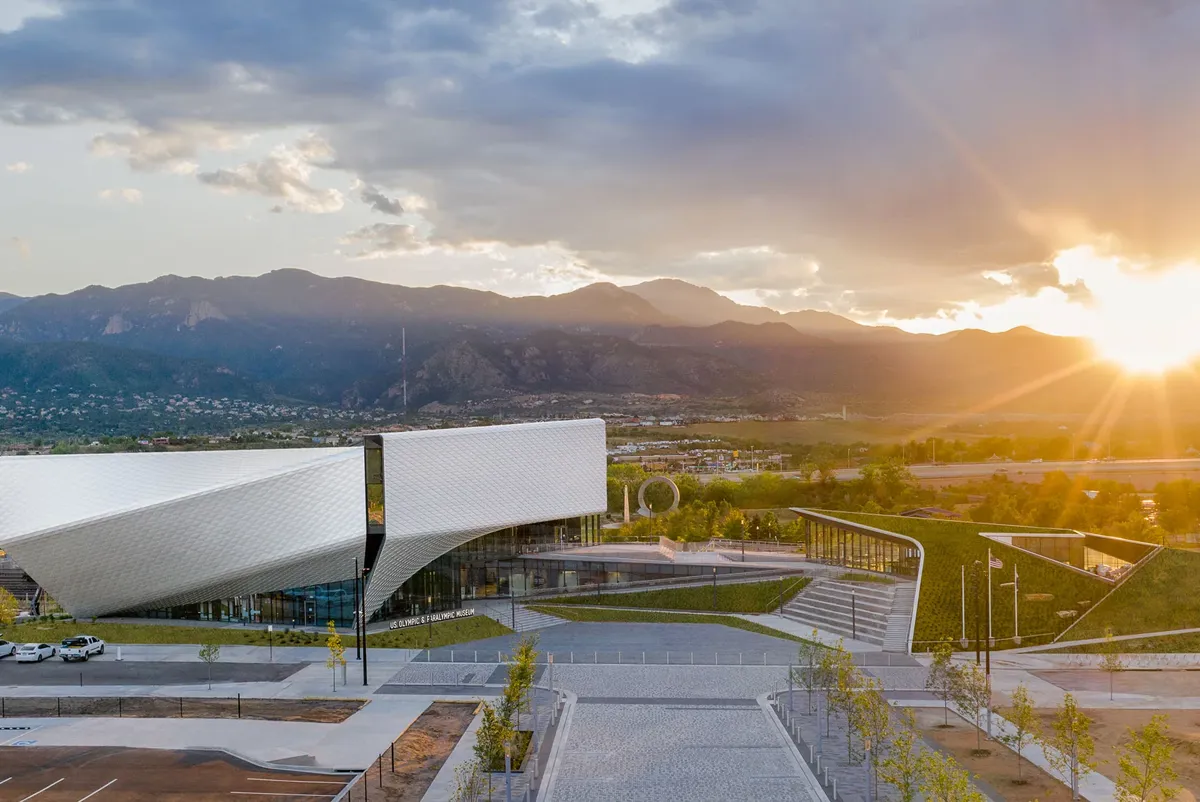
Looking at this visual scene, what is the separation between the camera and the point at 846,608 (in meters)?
48.7

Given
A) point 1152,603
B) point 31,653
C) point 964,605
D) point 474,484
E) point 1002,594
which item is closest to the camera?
point 31,653

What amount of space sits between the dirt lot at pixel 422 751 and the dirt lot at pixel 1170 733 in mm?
17799

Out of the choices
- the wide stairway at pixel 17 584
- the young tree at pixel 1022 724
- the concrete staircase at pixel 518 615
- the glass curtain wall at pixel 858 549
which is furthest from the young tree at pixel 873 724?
the wide stairway at pixel 17 584

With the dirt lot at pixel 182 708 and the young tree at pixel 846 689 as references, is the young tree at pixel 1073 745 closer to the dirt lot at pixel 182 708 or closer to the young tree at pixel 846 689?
the young tree at pixel 846 689

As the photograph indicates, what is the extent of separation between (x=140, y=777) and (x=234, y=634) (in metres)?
20.5

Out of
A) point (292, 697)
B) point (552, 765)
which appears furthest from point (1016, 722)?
point (292, 697)

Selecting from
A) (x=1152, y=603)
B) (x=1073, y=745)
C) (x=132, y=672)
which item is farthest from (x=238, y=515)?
(x=1152, y=603)

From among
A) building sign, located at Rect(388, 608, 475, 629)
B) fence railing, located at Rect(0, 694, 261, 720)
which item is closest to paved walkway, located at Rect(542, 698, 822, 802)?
fence railing, located at Rect(0, 694, 261, 720)

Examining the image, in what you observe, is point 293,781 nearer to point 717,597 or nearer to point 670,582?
point 717,597

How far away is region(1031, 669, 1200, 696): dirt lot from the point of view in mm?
35862

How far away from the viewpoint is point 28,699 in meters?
36.5

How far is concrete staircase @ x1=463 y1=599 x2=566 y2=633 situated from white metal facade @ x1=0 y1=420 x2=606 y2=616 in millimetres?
3727

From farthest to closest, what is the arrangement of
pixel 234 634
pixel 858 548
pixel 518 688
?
1. pixel 858 548
2. pixel 234 634
3. pixel 518 688

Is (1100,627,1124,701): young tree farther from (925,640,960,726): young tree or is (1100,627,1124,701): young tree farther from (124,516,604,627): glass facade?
(124,516,604,627): glass facade
